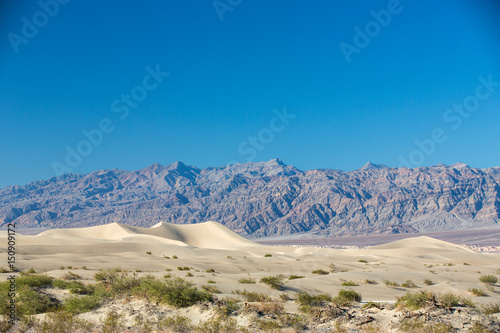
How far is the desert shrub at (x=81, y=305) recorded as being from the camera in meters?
11.9

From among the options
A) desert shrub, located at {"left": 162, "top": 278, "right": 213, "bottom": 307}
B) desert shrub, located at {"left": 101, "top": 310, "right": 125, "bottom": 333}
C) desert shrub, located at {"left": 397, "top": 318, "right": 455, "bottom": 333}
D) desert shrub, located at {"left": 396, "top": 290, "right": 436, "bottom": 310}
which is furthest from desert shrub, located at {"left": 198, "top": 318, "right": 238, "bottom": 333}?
desert shrub, located at {"left": 396, "top": 290, "right": 436, "bottom": 310}

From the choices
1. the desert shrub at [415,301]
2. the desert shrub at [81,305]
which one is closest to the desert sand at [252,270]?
the desert shrub at [81,305]

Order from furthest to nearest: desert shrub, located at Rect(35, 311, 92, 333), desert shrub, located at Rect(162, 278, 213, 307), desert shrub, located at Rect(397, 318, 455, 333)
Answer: desert shrub, located at Rect(162, 278, 213, 307) < desert shrub, located at Rect(397, 318, 455, 333) < desert shrub, located at Rect(35, 311, 92, 333)

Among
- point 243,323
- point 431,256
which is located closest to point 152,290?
point 243,323

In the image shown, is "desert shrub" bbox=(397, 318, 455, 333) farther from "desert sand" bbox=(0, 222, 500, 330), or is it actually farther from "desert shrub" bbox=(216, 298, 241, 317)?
"desert shrub" bbox=(216, 298, 241, 317)

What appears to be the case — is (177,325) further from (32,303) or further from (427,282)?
(427,282)

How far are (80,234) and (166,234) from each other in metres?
16.8

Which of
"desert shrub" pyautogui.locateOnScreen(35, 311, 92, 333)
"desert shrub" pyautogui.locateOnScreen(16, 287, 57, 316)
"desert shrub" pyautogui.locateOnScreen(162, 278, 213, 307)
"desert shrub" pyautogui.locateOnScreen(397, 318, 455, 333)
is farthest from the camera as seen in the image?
"desert shrub" pyautogui.locateOnScreen(162, 278, 213, 307)

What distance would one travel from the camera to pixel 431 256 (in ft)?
179

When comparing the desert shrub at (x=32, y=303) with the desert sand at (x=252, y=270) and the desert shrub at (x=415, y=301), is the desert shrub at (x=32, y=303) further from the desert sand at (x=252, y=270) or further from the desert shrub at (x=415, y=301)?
the desert shrub at (x=415, y=301)

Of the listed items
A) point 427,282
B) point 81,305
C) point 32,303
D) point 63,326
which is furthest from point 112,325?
point 427,282

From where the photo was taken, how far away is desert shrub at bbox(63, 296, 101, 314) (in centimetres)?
1194

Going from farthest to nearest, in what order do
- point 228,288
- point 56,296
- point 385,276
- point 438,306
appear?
point 385,276, point 228,288, point 56,296, point 438,306

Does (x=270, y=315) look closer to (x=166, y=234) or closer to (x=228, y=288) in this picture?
(x=228, y=288)
